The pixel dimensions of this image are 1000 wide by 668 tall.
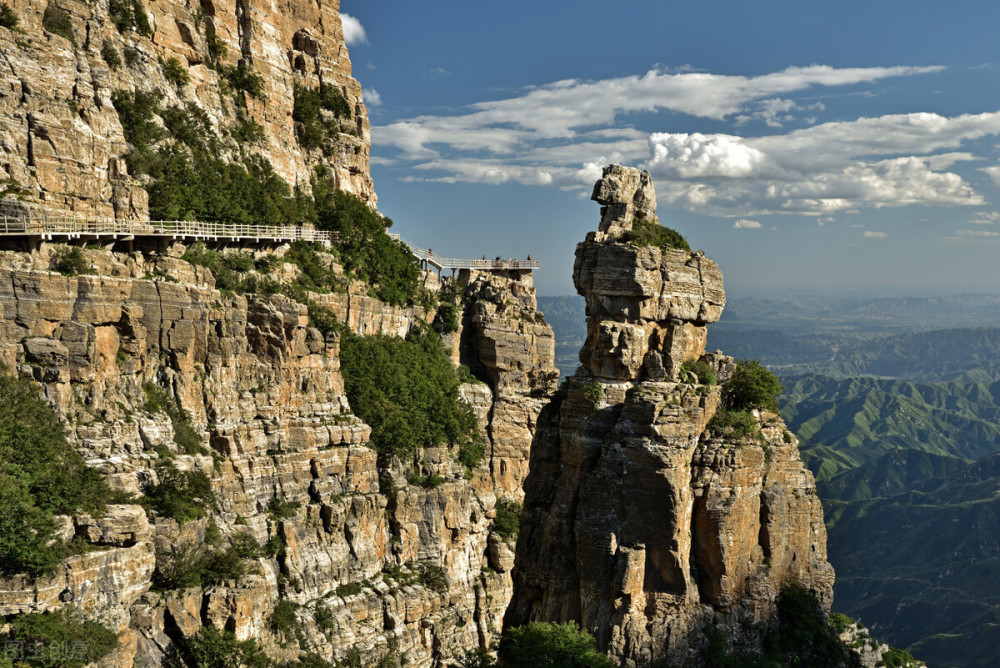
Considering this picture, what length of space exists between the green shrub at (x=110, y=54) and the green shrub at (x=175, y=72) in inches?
260

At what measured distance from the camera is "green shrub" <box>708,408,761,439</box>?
108 feet

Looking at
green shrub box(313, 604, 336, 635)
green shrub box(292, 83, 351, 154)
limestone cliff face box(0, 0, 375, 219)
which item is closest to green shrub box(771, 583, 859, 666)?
green shrub box(313, 604, 336, 635)

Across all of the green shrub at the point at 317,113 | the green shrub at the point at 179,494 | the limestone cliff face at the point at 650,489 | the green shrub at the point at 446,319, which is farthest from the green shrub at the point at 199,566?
the green shrub at the point at 317,113

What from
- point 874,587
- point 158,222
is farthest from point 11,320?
point 874,587

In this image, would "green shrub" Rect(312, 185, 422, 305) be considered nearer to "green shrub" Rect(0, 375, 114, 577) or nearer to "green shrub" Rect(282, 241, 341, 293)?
"green shrub" Rect(282, 241, 341, 293)

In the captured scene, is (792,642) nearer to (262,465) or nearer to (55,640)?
(55,640)

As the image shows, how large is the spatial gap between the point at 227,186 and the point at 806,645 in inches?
2585

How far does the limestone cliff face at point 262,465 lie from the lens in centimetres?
5506

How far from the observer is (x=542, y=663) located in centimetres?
3056

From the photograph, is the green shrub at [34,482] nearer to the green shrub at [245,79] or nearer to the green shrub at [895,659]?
the green shrub at [895,659]

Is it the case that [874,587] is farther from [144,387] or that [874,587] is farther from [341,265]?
[144,387]

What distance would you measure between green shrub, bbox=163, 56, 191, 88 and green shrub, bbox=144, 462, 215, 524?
125ft

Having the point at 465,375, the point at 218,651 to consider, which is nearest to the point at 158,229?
the point at 218,651

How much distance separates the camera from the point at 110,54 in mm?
71750
